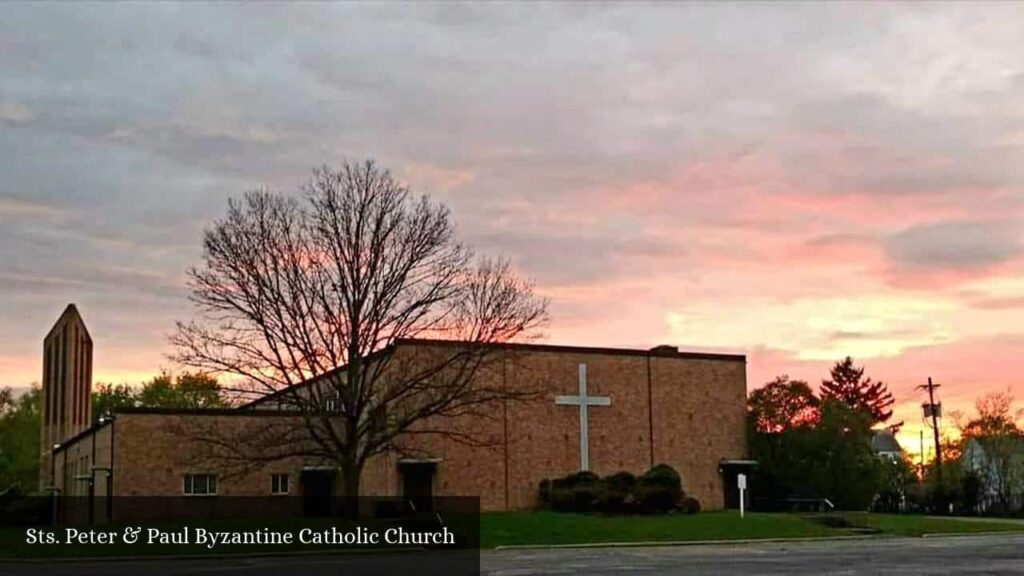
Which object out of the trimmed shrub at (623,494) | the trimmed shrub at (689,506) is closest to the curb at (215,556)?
the trimmed shrub at (623,494)

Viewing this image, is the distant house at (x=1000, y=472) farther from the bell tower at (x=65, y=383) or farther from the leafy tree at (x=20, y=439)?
the leafy tree at (x=20, y=439)

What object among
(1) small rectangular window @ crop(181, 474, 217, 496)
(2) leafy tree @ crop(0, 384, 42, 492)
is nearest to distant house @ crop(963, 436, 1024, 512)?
(1) small rectangular window @ crop(181, 474, 217, 496)

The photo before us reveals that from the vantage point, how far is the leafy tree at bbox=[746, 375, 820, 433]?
215 feet

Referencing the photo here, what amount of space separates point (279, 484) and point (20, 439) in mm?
53264

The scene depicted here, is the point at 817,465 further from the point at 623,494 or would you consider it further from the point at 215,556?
the point at 215,556

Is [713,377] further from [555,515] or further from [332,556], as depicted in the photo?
[332,556]

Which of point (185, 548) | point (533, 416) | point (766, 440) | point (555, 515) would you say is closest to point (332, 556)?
point (185, 548)

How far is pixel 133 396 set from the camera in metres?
104

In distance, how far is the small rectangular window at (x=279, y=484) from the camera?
50.7m

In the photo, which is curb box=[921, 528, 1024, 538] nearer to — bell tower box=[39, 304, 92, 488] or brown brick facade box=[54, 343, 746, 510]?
brown brick facade box=[54, 343, 746, 510]

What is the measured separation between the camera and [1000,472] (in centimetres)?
8200

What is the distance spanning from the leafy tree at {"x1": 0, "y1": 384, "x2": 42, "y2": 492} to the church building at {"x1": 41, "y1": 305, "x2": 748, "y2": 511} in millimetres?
28989

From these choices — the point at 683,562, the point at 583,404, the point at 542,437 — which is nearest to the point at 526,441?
the point at 542,437

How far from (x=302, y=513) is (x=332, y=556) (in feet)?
56.6
